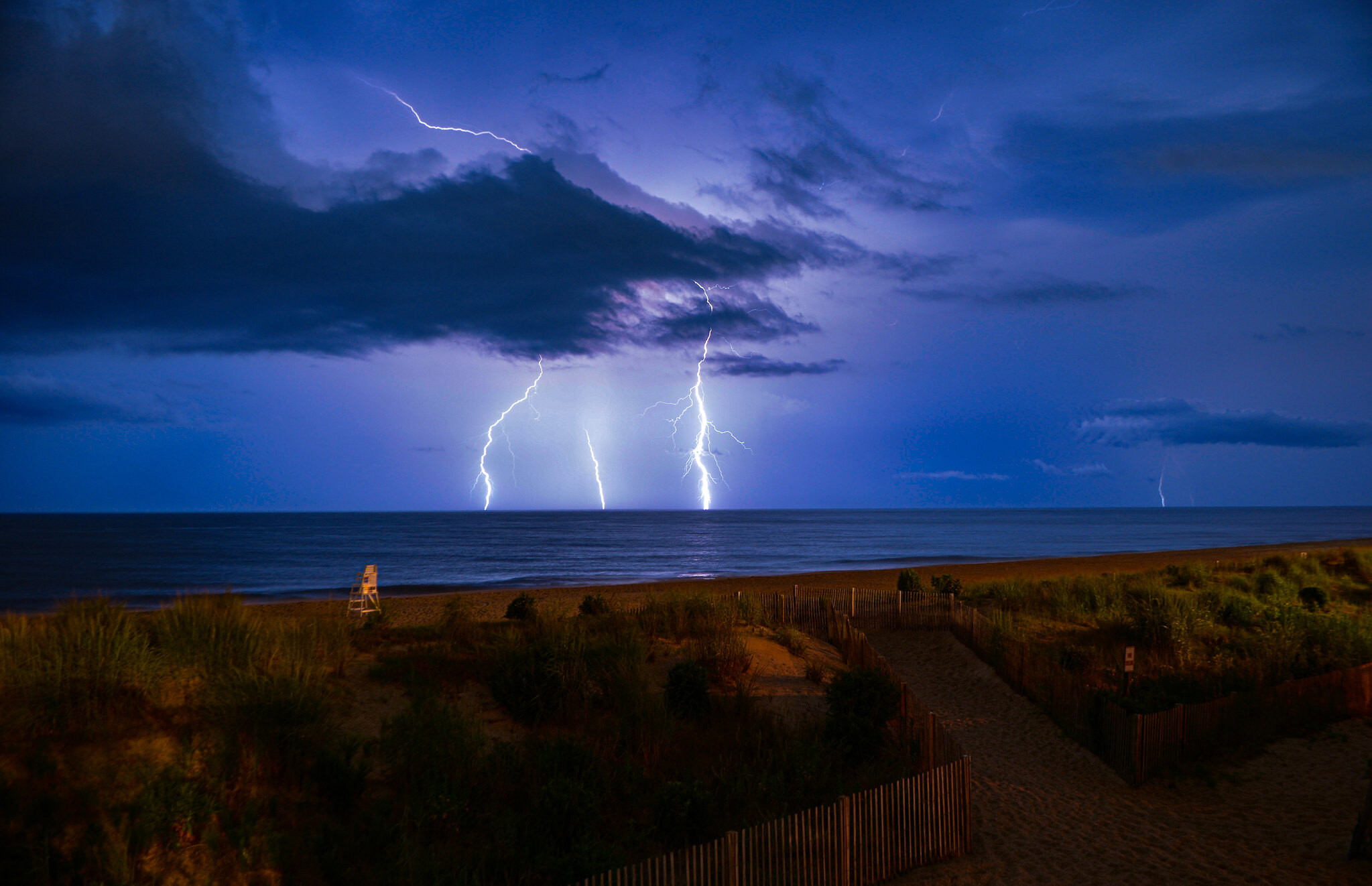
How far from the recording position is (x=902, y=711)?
1262cm

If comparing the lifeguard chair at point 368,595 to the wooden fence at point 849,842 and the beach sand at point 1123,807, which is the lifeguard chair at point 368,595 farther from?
the wooden fence at point 849,842

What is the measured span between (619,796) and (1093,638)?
17079 mm

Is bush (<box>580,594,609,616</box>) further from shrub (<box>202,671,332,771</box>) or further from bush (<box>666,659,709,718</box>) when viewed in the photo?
shrub (<box>202,671,332,771</box>)

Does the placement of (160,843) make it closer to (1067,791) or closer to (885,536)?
(1067,791)

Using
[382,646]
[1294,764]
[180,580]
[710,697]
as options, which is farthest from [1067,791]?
[180,580]

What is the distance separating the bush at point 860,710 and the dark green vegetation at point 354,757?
0.04 m

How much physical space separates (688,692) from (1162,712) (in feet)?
26.4

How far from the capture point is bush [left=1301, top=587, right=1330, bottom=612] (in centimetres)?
2584

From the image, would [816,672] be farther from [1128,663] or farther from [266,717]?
[266,717]

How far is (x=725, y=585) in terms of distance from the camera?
44.0 meters

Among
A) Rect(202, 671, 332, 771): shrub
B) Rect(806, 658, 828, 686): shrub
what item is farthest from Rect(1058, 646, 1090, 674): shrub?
Rect(202, 671, 332, 771): shrub

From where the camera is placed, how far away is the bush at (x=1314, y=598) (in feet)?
84.8

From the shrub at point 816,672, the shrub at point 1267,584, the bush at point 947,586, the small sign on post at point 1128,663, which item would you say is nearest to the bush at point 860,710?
the shrub at point 816,672

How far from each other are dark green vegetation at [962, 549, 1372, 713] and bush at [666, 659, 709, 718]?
8060 millimetres
